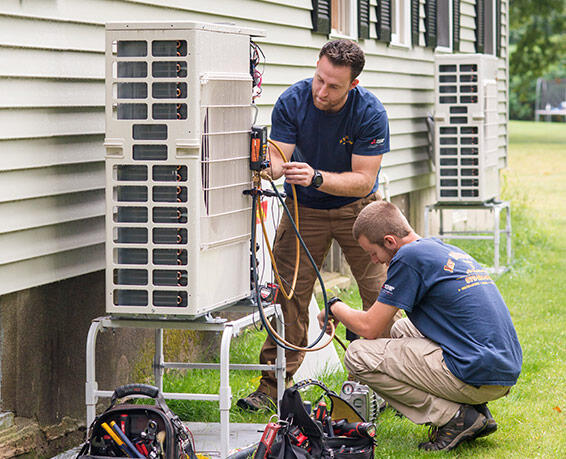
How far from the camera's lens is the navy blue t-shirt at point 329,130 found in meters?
5.79

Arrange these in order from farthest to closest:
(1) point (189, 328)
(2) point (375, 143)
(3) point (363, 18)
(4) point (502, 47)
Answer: (4) point (502, 47), (3) point (363, 18), (2) point (375, 143), (1) point (189, 328)

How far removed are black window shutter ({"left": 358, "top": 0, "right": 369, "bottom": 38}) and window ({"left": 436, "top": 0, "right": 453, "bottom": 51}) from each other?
2.77 meters

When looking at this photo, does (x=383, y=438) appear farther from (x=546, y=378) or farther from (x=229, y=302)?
(x=546, y=378)

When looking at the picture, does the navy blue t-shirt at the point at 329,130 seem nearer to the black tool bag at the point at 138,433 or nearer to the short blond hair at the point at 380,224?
the short blond hair at the point at 380,224

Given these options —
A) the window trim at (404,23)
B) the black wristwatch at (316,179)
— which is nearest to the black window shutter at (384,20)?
the window trim at (404,23)

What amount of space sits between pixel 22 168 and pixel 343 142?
196 cm

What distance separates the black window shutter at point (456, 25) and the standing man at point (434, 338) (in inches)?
358

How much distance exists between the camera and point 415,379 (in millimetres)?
5078

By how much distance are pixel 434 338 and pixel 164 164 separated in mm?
1672

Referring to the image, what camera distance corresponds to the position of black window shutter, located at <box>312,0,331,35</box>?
8984 millimetres

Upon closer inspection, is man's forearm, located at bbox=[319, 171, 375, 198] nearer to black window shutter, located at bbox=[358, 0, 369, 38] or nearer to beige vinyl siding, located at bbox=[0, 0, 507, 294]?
beige vinyl siding, located at bbox=[0, 0, 507, 294]

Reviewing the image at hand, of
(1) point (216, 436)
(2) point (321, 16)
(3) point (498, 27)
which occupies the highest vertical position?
(3) point (498, 27)

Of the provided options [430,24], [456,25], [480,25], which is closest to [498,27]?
[480,25]

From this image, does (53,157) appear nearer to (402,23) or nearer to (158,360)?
(158,360)
